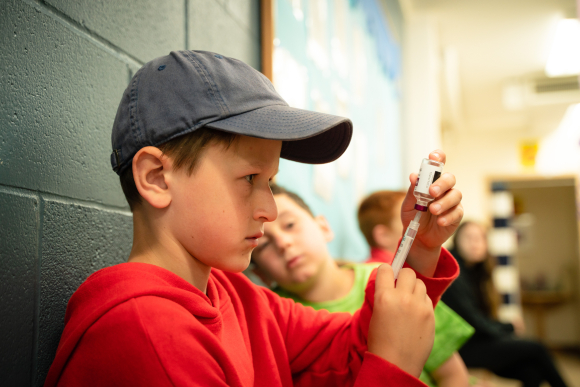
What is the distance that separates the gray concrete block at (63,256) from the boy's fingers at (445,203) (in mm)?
533

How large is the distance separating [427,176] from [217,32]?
0.67m

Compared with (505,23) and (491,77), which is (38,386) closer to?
(505,23)

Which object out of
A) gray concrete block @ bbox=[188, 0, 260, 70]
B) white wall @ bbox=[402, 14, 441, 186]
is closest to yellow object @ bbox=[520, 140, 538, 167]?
white wall @ bbox=[402, 14, 441, 186]

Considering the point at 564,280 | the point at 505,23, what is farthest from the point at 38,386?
the point at 564,280

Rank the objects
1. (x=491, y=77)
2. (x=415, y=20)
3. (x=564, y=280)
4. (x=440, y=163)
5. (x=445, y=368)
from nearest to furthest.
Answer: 1. (x=440, y=163)
2. (x=445, y=368)
3. (x=415, y=20)
4. (x=491, y=77)
5. (x=564, y=280)

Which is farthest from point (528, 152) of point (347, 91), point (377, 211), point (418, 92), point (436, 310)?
point (436, 310)

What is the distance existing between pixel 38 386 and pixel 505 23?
4.29 m

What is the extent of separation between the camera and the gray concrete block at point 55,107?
56cm

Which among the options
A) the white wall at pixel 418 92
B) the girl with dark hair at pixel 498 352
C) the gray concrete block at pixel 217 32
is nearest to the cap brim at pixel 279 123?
the gray concrete block at pixel 217 32

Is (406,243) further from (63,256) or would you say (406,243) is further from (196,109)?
(63,256)

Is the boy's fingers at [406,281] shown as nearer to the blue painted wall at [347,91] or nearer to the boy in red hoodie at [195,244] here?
the boy in red hoodie at [195,244]

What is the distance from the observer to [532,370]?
8.26ft

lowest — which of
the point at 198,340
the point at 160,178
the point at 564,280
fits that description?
the point at 564,280

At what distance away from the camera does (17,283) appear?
0.57 m
